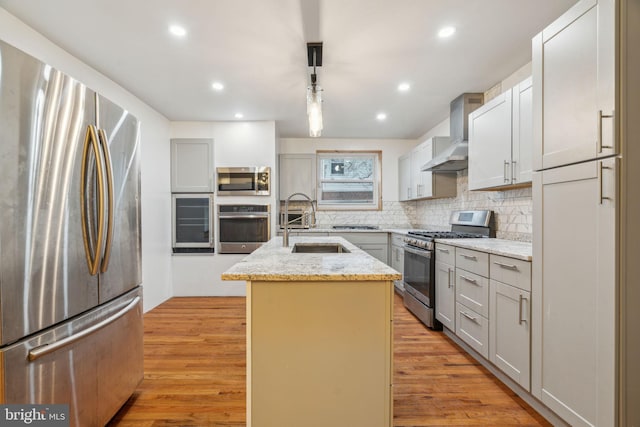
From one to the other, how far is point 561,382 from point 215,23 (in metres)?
3.00

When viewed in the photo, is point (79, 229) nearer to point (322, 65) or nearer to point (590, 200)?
point (322, 65)

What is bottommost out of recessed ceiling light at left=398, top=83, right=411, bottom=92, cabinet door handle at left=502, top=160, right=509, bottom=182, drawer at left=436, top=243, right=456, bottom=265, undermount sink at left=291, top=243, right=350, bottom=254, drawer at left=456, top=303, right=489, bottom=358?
drawer at left=456, top=303, right=489, bottom=358

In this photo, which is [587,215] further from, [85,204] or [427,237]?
[85,204]

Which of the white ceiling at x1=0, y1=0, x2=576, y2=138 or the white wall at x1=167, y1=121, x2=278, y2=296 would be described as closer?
the white ceiling at x1=0, y1=0, x2=576, y2=138

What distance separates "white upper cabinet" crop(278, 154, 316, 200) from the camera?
15.5ft

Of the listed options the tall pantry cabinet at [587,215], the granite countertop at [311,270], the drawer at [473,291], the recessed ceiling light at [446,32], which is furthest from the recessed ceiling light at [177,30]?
the drawer at [473,291]

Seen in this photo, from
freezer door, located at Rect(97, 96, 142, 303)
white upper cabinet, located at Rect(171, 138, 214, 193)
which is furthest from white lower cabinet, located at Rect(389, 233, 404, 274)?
freezer door, located at Rect(97, 96, 142, 303)

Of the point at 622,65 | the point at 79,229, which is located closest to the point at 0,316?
the point at 79,229

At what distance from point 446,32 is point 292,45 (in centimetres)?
114

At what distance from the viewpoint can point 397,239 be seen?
4.07 m

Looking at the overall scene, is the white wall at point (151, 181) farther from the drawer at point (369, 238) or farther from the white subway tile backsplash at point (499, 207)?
the white subway tile backsplash at point (499, 207)

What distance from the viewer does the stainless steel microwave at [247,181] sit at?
4.02 m

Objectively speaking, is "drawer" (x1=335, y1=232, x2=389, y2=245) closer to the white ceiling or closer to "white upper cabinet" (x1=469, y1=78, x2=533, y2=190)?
"white upper cabinet" (x1=469, y1=78, x2=533, y2=190)

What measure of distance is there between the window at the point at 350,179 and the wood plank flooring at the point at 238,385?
8.46 ft
